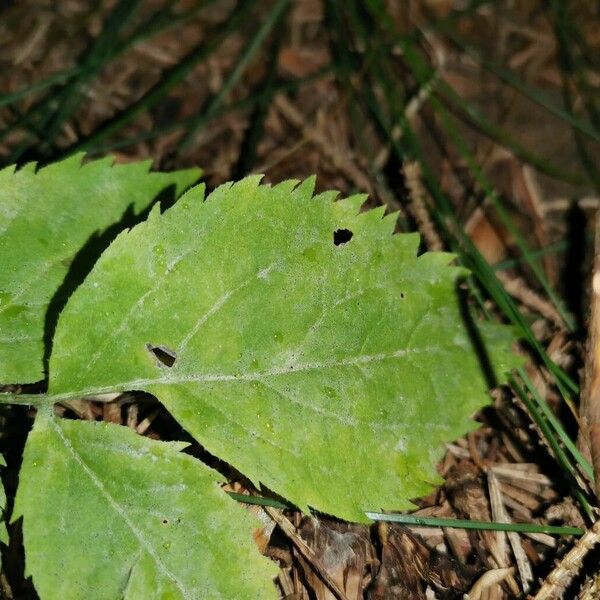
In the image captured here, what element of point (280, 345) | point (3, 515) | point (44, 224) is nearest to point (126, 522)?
point (3, 515)

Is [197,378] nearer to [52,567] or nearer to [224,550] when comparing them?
[224,550]

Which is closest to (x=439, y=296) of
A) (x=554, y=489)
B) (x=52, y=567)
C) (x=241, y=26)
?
(x=554, y=489)

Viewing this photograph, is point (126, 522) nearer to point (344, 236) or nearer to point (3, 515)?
point (3, 515)

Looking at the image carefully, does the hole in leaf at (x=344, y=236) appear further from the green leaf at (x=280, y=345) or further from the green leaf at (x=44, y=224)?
the green leaf at (x=44, y=224)

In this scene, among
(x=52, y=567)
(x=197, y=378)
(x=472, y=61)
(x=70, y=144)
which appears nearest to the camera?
(x=52, y=567)

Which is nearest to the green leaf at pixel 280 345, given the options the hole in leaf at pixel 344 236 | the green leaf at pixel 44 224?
the hole in leaf at pixel 344 236
